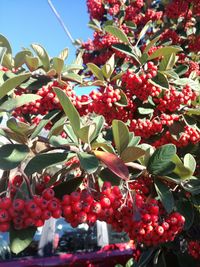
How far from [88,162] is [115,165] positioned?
105mm

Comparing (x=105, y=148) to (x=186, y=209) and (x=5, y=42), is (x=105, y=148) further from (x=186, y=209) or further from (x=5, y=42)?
(x=5, y=42)

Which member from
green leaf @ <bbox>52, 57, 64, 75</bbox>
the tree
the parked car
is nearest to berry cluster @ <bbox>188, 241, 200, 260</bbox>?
the tree

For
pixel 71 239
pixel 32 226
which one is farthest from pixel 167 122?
pixel 71 239

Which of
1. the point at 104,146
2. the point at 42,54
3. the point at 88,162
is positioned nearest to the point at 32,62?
the point at 42,54

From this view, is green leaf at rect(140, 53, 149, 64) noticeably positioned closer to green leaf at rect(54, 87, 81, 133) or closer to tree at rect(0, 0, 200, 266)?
tree at rect(0, 0, 200, 266)

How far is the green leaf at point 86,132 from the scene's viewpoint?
147 cm

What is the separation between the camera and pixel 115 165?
1.42 meters

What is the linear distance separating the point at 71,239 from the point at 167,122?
3924 mm

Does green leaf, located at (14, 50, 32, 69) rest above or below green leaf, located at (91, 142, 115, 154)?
above

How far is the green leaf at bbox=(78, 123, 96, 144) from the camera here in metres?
1.47

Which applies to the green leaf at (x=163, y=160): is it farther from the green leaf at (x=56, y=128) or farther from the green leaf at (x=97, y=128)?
the green leaf at (x=56, y=128)

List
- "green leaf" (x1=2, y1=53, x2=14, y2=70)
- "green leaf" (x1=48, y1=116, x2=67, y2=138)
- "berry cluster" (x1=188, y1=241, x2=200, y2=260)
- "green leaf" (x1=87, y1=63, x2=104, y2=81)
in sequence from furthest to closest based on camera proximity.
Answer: "berry cluster" (x1=188, y1=241, x2=200, y2=260)
"green leaf" (x1=87, y1=63, x2=104, y2=81)
"green leaf" (x1=2, y1=53, x2=14, y2=70)
"green leaf" (x1=48, y1=116, x2=67, y2=138)

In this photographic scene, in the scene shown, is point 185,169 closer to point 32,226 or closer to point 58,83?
point 32,226

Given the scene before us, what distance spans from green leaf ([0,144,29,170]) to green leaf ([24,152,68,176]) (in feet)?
0.15
